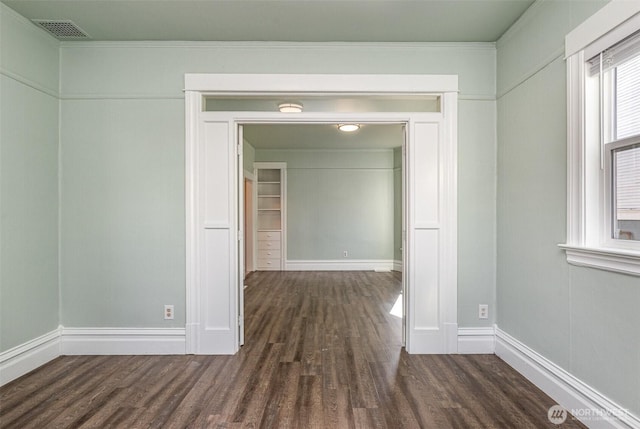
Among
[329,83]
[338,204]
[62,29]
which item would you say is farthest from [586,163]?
[338,204]

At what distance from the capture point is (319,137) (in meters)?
6.29

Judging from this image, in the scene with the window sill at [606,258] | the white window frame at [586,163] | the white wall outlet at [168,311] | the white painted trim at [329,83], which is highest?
the white painted trim at [329,83]

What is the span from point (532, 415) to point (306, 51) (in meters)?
3.20

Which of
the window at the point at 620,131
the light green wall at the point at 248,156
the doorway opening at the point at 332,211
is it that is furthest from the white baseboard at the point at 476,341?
the light green wall at the point at 248,156

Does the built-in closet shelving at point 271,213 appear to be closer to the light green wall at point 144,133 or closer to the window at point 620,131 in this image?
the light green wall at point 144,133

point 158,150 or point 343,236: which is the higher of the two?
point 158,150

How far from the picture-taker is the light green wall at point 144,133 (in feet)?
9.51

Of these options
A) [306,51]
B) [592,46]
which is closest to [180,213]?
[306,51]

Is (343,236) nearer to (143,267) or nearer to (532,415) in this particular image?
(143,267)

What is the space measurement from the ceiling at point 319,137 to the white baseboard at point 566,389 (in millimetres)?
3605

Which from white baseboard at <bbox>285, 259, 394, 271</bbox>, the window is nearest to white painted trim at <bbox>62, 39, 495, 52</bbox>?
the window

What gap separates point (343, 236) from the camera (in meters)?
7.46

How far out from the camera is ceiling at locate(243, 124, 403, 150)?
5.60m

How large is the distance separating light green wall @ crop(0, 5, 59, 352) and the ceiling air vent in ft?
0.29
